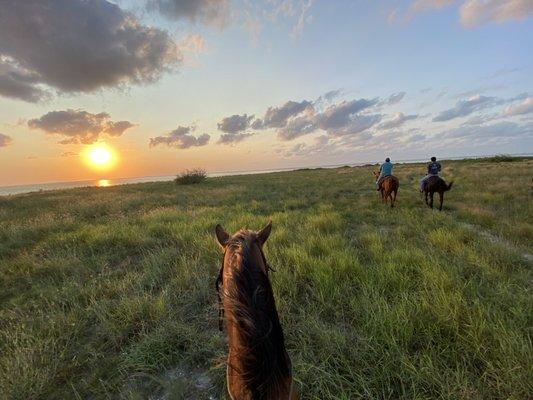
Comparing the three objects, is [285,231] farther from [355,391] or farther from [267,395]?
[267,395]

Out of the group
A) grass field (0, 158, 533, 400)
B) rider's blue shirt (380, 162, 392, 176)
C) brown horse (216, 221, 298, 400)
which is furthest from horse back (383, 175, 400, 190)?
brown horse (216, 221, 298, 400)

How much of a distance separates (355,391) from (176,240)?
19.9 feet

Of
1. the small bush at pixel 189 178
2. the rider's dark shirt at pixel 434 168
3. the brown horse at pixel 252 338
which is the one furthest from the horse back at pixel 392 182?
the small bush at pixel 189 178

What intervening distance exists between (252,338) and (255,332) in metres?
0.03

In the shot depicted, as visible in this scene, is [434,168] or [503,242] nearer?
[503,242]

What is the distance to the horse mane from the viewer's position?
1326mm

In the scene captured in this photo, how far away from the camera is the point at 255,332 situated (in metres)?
1.32

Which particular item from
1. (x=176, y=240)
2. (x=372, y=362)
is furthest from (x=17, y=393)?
(x=176, y=240)

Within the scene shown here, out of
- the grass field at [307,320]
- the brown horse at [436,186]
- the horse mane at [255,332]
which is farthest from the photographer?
Result: the brown horse at [436,186]

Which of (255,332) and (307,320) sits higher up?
Result: (255,332)

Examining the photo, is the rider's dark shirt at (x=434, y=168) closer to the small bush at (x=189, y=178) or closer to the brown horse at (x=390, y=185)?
the brown horse at (x=390, y=185)

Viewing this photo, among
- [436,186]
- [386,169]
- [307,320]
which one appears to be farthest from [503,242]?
[386,169]

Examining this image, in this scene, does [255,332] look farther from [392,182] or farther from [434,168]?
[434,168]

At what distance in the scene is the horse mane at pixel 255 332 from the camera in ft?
4.35
